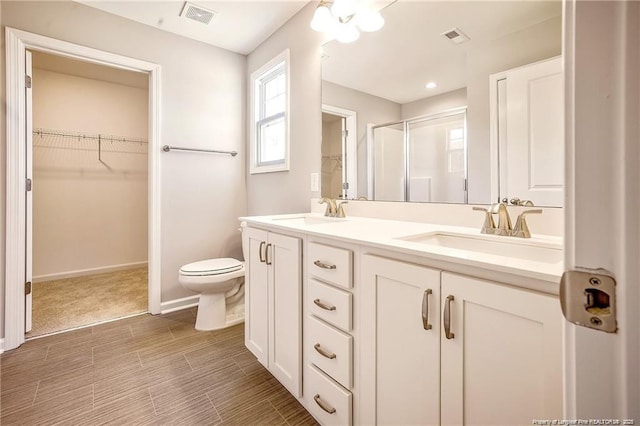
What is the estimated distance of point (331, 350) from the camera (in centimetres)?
118

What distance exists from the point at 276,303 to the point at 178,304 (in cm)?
154

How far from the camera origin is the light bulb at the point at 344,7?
177 cm

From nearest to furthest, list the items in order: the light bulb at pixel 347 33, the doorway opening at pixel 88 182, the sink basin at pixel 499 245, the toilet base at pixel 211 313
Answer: the sink basin at pixel 499 245
the light bulb at pixel 347 33
the toilet base at pixel 211 313
the doorway opening at pixel 88 182

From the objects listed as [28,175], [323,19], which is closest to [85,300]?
[28,175]

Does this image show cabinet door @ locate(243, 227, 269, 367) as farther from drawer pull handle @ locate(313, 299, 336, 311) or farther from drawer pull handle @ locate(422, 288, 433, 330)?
drawer pull handle @ locate(422, 288, 433, 330)

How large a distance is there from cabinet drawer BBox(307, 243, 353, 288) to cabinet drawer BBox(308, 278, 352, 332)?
1.4 inches

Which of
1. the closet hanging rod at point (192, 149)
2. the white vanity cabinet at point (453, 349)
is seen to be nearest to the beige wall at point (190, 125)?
the closet hanging rod at point (192, 149)

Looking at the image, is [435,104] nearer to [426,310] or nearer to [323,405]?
[426,310]

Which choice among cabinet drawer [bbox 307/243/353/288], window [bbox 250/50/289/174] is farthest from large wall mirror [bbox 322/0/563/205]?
cabinet drawer [bbox 307/243/353/288]

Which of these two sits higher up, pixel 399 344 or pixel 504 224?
pixel 504 224

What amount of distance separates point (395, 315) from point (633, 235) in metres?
0.72

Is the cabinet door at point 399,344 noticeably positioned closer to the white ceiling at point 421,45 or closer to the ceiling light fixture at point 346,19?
the white ceiling at point 421,45

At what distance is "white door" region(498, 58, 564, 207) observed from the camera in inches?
43.8

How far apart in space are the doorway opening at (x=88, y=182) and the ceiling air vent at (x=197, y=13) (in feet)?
3.53
